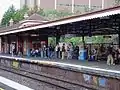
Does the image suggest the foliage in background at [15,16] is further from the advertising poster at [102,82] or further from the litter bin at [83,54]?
the advertising poster at [102,82]

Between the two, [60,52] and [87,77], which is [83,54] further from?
[87,77]

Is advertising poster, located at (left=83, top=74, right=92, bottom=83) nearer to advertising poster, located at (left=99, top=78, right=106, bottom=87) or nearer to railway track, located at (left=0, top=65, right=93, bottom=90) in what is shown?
railway track, located at (left=0, top=65, right=93, bottom=90)

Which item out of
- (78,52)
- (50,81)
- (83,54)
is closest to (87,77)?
(50,81)

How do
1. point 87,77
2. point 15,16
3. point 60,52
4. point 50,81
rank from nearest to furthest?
point 87,77 → point 50,81 → point 60,52 → point 15,16

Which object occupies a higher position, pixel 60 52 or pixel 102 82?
pixel 60 52

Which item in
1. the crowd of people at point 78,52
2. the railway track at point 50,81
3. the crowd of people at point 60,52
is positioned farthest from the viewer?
the crowd of people at point 60,52

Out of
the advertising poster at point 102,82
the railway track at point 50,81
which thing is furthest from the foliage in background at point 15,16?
the advertising poster at point 102,82

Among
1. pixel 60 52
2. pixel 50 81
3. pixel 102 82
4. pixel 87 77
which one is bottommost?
pixel 50 81

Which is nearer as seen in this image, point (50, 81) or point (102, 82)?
point (102, 82)

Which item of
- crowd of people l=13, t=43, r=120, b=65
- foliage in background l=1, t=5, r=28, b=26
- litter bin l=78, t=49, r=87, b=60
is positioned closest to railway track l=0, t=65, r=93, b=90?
crowd of people l=13, t=43, r=120, b=65

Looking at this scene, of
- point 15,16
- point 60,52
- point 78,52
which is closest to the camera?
point 78,52

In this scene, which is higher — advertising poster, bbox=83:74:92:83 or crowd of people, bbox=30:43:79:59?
crowd of people, bbox=30:43:79:59

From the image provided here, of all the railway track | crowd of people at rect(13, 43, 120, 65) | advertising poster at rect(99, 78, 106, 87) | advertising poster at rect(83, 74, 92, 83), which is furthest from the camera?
crowd of people at rect(13, 43, 120, 65)

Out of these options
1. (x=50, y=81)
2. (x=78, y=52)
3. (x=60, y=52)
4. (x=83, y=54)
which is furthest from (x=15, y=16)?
(x=50, y=81)
